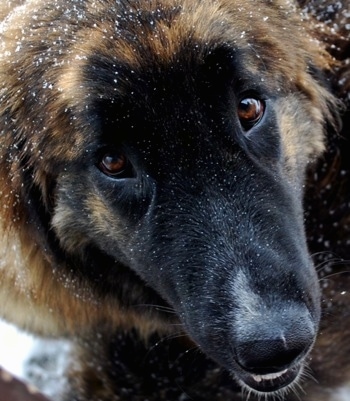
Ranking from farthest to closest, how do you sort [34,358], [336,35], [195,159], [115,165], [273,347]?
[34,358]
[336,35]
[115,165]
[195,159]
[273,347]

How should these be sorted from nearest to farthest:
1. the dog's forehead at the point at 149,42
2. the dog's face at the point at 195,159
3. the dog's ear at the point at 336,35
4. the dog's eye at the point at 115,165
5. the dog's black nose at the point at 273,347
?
1. the dog's black nose at the point at 273,347
2. the dog's face at the point at 195,159
3. the dog's forehead at the point at 149,42
4. the dog's eye at the point at 115,165
5. the dog's ear at the point at 336,35

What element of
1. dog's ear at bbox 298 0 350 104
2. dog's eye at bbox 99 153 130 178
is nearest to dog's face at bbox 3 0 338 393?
dog's eye at bbox 99 153 130 178

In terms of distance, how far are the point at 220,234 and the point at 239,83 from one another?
0.54 meters

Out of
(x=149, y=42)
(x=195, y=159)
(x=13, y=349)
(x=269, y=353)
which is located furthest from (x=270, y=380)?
(x=13, y=349)

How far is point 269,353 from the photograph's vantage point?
2.69 metres

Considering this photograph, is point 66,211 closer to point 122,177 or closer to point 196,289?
point 122,177

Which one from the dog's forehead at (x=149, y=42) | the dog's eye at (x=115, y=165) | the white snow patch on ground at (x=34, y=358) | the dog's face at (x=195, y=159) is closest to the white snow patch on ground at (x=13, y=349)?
the white snow patch on ground at (x=34, y=358)

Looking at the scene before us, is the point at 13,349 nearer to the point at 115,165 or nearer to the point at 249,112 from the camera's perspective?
the point at 115,165

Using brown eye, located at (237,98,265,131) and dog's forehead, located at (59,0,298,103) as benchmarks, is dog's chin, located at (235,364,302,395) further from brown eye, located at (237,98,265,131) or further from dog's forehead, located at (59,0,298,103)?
dog's forehead, located at (59,0,298,103)

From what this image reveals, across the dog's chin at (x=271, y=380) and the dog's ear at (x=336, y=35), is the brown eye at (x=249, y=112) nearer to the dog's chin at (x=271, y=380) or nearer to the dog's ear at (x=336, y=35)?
the dog's ear at (x=336, y=35)

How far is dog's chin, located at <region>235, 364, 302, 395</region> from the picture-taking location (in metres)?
2.93

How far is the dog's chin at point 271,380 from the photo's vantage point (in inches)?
115

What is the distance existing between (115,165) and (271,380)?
93 cm

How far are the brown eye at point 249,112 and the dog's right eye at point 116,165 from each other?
434 mm
